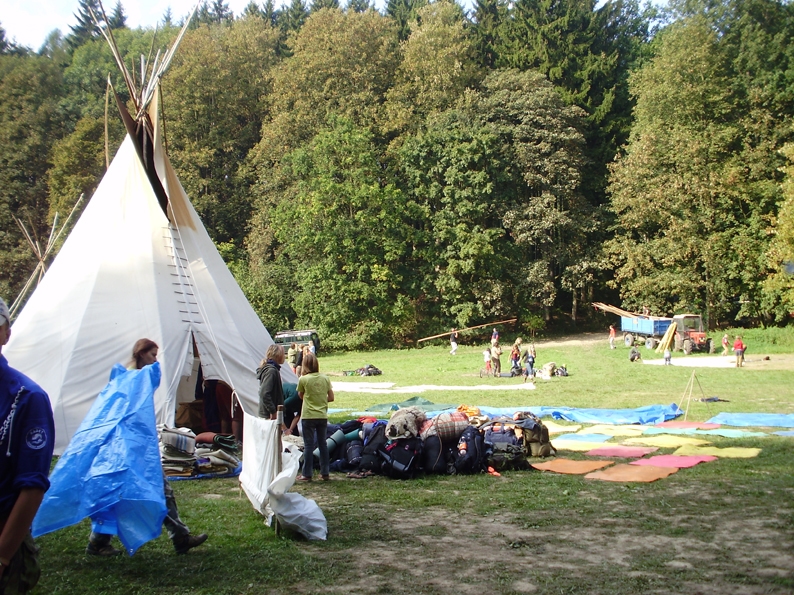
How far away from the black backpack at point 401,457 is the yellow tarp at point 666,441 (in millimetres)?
3668

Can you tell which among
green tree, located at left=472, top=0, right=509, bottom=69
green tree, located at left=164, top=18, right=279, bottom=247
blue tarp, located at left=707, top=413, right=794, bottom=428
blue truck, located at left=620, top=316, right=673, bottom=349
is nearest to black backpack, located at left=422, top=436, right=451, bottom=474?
blue tarp, located at left=707, top=413, right=794, bottom=428

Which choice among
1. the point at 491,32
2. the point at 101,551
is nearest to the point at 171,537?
the point at 101,551

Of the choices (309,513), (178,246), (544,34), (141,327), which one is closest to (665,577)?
(309,513)

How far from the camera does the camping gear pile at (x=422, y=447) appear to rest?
8680 millimetres

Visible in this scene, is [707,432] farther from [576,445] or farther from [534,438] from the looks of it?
[534,438]

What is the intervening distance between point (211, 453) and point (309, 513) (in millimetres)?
3483

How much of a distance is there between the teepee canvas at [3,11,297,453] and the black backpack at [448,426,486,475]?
359cm

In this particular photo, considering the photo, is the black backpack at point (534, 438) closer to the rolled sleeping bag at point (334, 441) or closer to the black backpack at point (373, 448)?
the black backpack at point (373, 448)

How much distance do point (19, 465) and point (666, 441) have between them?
9.64m

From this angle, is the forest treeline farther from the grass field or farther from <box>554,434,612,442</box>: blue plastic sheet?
the grass field

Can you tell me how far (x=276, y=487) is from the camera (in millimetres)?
5840

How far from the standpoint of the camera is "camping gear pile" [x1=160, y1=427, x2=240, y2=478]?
8750 mm

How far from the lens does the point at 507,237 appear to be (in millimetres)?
42500

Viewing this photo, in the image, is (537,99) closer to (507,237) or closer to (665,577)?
(507,237)
